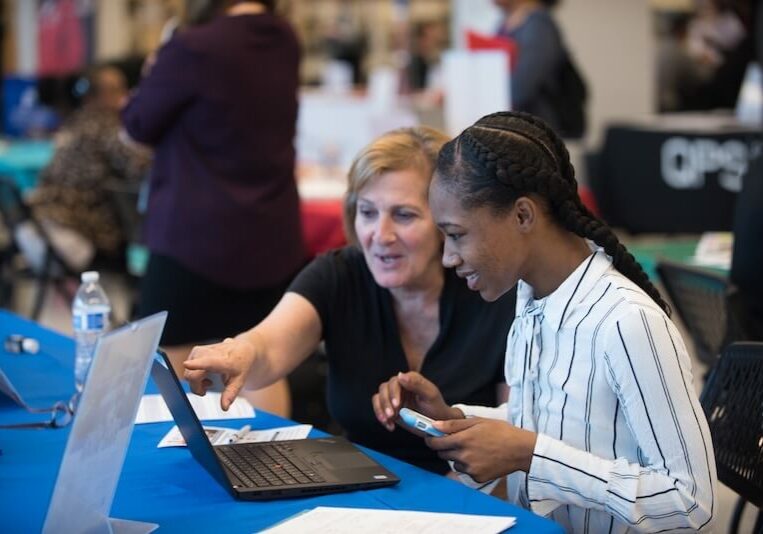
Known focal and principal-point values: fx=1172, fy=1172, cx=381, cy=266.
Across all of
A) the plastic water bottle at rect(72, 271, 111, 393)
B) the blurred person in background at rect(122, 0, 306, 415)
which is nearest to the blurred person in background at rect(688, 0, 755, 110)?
the blurred person in background at rect(122, 0, 306, 415)

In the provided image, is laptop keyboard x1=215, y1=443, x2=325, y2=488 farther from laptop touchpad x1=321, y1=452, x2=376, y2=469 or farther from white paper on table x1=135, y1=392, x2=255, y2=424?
white paper on table x1=135, y1=392, x2=255, y2=424

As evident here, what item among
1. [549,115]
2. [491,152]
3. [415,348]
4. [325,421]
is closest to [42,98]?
[549,115]

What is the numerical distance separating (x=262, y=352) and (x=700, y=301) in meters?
1.47

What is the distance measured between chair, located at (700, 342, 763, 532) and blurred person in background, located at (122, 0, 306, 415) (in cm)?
145

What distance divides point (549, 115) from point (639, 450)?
390 cm

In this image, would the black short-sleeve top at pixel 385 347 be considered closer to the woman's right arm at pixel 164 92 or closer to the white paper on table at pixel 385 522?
the white paper on table at pixel 385 522

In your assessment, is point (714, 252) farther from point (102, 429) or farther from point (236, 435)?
point (102, 429)

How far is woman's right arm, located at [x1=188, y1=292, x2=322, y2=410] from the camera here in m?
1.96

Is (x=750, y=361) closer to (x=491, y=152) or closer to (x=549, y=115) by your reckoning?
(x=491, y=152)

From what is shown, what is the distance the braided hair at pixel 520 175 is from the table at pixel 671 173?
5.25 metres

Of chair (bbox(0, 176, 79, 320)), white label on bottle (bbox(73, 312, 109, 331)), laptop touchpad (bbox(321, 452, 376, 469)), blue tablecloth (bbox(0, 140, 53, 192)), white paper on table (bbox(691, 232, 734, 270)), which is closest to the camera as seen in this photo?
laptop touchpad (bbox(321, 452, 376, 469))

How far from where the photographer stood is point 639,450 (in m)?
1.67

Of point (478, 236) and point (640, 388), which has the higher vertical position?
point (478, 236)

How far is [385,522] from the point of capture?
1548mm
